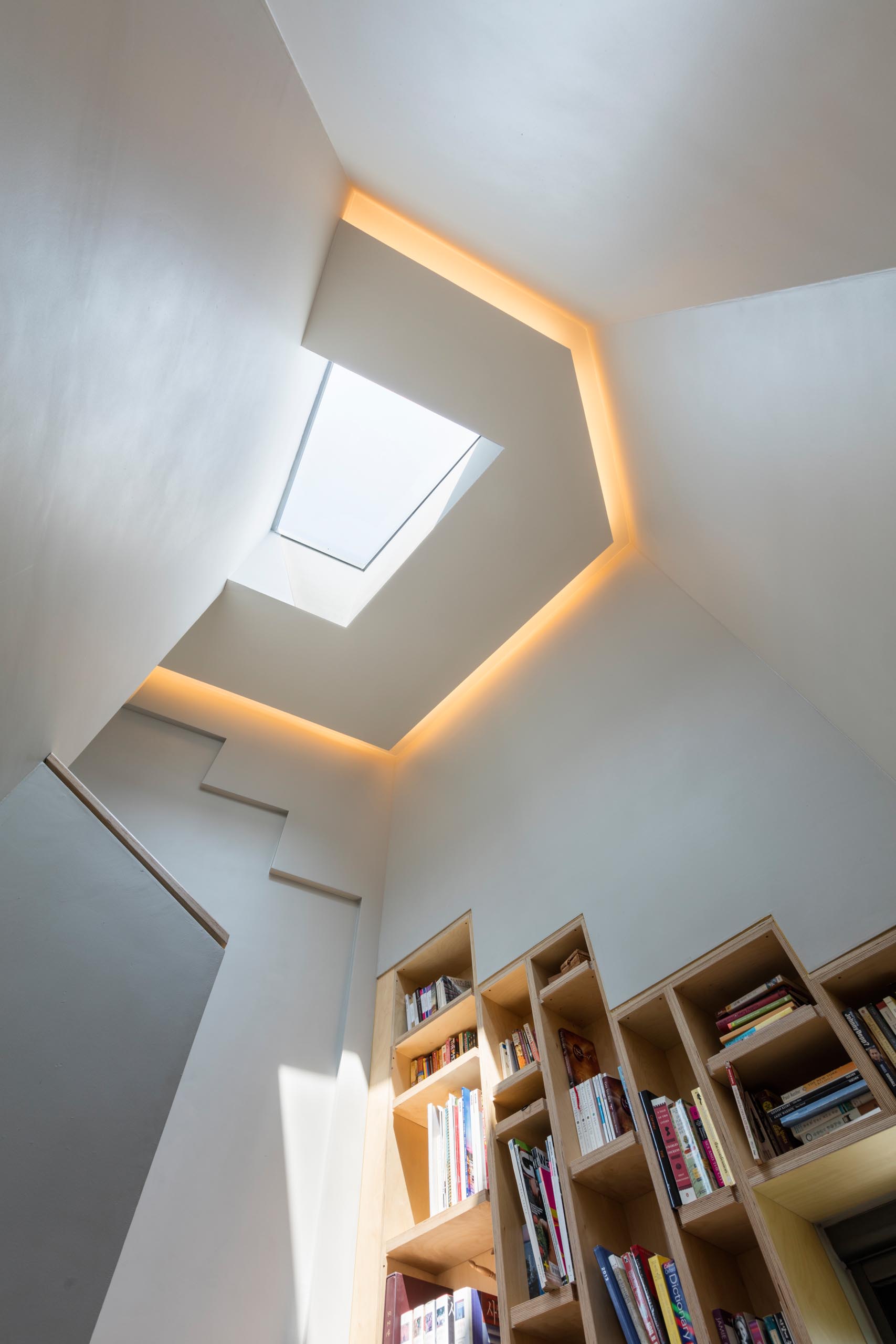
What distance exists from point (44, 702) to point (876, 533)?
2.02 m

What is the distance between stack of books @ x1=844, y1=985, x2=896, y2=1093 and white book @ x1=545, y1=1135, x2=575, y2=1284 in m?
0.94

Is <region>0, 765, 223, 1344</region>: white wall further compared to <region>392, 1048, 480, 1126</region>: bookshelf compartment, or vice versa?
<region>392, 1048, 480, 1126</region>: bookshelf compartment

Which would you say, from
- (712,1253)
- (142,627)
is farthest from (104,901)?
(712,1253)

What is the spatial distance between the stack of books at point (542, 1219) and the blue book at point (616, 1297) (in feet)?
0.30

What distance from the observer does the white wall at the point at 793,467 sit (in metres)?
1.70

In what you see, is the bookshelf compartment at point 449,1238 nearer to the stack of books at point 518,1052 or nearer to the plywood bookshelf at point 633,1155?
the plywood bookshelf at point 633,1155

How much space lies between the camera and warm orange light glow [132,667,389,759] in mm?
3928

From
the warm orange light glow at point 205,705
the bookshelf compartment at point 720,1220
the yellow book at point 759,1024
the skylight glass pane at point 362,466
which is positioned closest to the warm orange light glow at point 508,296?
the skylight glass pane at point 362,466

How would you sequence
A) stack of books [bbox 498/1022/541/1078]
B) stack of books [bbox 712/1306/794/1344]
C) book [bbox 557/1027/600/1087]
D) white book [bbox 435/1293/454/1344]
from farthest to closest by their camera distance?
stack of books [bbox 498/1022/541/1078]
book [bbox 557/1027/600/1087]
white book [bbox 435/1293/454/1344]
stack of books [bbox 712/1306/794/1344]

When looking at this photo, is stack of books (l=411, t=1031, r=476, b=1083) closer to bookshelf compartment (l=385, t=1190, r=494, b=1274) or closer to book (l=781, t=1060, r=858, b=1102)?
bookshelf compartment (l=385, t=1190, r=494, b=1274)

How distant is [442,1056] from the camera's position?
9.86ft

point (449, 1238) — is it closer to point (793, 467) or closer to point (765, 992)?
point (765, 992)

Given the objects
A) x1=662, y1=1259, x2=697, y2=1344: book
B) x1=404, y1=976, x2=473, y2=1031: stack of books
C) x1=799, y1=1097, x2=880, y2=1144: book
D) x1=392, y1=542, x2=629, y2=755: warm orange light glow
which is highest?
x1=392, y1=542, x2=629, y2=755: warm orange light glow

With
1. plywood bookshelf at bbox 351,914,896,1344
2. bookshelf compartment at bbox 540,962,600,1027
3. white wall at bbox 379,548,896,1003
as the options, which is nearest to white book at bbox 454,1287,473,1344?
plywood bookshelf at bbox 351,914,896,1344
